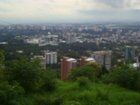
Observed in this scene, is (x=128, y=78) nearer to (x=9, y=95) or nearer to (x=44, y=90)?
(x=44, y=90)

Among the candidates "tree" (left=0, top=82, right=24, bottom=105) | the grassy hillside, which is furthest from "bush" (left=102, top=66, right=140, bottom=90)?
"tree" (left=0, top=82, right=24, bottom=105)

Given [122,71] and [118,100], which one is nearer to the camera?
[118,100]

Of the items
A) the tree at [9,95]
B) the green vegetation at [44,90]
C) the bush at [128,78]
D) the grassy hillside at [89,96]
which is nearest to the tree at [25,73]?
the green vegetation at [44,90]

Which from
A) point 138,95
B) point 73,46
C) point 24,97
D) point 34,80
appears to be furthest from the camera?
point 73,46

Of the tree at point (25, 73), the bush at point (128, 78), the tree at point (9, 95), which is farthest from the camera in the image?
the bush at point (128, 78)

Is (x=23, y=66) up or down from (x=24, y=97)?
up

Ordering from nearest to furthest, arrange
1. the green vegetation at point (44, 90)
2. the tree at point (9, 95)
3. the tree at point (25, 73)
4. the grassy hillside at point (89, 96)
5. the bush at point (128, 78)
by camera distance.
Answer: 1. the tree at point (9, 95)
2. the green vegetation at point (44, 90)
3. the grassy hillside at point (89, 96)
4. the tree at point (25, 73)
5. the bush at point (128, 78)

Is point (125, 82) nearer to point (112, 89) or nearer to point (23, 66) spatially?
point (112, 89)

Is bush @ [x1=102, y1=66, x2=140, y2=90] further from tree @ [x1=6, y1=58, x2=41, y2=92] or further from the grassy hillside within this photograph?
tree @ [x1=6, y1=58, x2=41, y2=92]

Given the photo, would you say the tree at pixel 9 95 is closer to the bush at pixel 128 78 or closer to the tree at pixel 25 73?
the tree at pixel 25 73

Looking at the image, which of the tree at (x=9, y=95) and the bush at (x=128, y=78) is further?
the bush at (x=128, y=78)

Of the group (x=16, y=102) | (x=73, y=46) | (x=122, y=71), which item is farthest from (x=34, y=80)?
(x=73, y=46)
